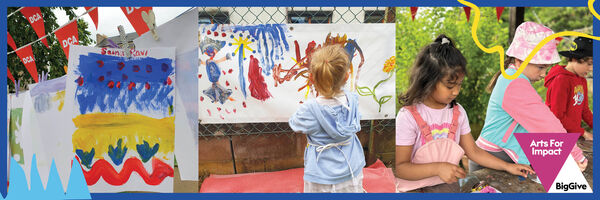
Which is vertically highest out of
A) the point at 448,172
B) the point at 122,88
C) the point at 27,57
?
the point at 27,57

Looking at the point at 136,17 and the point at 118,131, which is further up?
the point at 136,17

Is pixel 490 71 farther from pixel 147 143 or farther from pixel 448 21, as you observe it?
pixel 147 143

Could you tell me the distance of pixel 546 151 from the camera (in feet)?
8.96

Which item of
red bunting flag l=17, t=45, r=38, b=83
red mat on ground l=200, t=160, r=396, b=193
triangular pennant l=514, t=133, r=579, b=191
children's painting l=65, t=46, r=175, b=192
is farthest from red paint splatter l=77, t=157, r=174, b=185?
triangular pennant l=514, t=133, r=579, b=191

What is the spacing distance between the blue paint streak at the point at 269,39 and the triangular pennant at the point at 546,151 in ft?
5.45

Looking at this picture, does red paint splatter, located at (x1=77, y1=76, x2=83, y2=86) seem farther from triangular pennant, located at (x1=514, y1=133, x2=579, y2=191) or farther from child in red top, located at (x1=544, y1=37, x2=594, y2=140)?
child in red top, located at (x1=544, y1=37, x2=594, y2=140)

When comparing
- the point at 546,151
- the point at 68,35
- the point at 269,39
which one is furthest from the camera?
the point at 269,39

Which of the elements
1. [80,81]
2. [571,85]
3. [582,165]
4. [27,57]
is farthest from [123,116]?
[571,85]

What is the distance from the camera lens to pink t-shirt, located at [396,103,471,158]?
2426 mm

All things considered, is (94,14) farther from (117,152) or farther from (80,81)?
(117,152)

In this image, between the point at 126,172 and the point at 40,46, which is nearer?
the point at 126,172

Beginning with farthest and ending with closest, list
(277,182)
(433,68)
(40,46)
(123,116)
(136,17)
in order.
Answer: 1. (40,46)
2. (277,182)
3. (123,116)
4. (136,17)
5. (433,68)

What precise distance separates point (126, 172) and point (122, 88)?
0.59m

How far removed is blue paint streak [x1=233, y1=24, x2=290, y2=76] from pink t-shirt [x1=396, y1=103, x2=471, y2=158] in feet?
3.43
